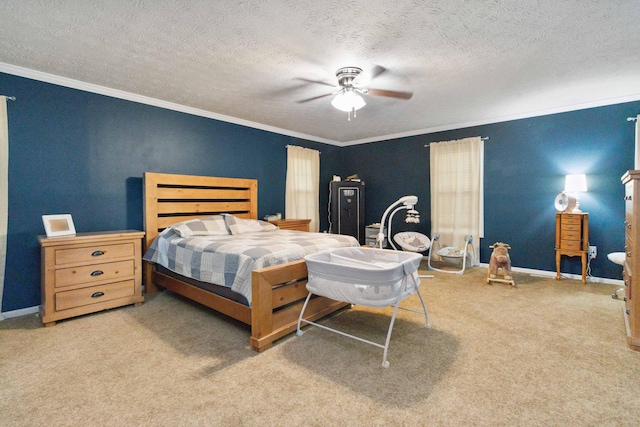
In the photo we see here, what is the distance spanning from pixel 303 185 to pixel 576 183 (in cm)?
396

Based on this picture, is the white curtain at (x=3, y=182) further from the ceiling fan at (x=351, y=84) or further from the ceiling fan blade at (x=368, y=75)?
the ceiling fan blade at (x=368, y=75)

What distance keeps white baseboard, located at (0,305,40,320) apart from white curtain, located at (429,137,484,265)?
5.23 m

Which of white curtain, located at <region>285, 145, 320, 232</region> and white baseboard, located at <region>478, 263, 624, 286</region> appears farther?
white curtain, located at <region>285, 145, 320, 232</region>

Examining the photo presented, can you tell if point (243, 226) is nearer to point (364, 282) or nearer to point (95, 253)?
point (95, 253)

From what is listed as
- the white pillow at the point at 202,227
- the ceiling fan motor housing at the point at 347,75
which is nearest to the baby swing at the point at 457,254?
the ceiling fan motor housing at the point at 347,75

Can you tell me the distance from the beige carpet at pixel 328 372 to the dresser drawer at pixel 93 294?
0.50ft

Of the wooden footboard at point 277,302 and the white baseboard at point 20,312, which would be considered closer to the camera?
the wooden footboard at point 277,302

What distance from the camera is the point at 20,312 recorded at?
2.88 meters

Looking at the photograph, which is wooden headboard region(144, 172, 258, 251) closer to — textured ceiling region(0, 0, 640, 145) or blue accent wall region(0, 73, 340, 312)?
blue accent wall region(0, 73, 340, 312)

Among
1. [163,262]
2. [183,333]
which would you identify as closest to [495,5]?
[183,333]

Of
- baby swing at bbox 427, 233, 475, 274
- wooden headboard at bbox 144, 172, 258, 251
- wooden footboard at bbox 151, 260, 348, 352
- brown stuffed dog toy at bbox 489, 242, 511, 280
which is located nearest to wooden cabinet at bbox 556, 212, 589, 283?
brown stuffed dog toy at bbox 489, 242, 511, 280

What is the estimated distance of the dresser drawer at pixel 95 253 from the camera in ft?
8.73

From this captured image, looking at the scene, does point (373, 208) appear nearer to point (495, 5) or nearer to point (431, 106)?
point (431, 106)

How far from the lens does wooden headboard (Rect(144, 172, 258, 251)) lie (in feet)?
11.7
